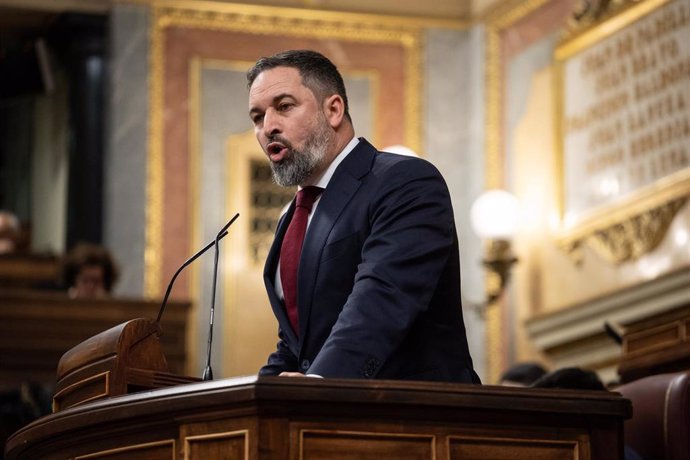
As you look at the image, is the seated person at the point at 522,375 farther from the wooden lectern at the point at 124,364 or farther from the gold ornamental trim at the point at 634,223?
the wooden lectern at the point at 124,364

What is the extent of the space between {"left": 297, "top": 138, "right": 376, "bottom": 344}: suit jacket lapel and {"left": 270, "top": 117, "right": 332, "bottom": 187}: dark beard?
2.4 inches

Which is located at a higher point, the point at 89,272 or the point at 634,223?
the point at 634,223

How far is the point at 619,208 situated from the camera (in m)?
8.95

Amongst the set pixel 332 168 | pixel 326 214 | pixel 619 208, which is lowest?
pixel 326 214

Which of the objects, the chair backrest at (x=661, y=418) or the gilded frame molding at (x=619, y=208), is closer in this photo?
the chair backrest at (x=661, y=418)

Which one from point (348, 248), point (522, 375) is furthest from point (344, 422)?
point (522, 375)

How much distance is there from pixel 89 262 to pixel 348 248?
5518mm

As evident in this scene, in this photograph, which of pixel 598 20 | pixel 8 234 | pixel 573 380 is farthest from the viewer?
pixel 8 234

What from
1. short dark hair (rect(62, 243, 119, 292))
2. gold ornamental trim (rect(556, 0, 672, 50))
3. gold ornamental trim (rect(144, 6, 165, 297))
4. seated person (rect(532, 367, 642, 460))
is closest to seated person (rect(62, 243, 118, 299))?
short dark hair (rect(62, 243, 119, 292))

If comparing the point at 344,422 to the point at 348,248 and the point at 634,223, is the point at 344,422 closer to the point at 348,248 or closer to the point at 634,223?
the point at 348,248

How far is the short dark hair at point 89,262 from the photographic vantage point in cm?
872

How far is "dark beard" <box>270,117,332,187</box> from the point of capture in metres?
3.62

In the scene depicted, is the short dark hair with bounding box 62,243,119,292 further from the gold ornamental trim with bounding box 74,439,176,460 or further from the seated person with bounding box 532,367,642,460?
the gold ornamental trim with bounding box 74,439,176,460

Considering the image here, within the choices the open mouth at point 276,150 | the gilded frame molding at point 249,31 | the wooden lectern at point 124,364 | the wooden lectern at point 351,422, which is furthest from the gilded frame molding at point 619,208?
the wooden lectern at point 351,422
